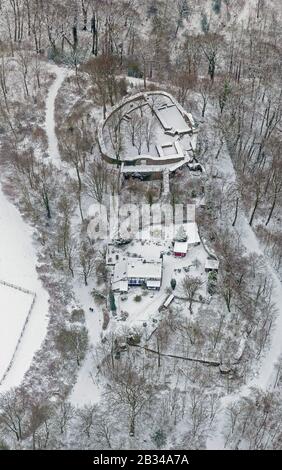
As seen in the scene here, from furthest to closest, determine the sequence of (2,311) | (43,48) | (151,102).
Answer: (43,48) → (151,102) → (2,311)

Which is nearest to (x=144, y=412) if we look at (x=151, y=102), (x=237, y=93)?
(x=151, y=102)

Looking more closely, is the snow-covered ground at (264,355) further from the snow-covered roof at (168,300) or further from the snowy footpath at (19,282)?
the snowy footpath at (19,282)

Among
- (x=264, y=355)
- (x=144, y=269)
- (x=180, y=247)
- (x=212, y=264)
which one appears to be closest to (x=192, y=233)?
(x=180, y=247)

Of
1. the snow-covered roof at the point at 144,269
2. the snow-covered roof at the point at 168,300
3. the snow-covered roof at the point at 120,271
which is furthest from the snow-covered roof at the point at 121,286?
the snow-covered roof at the point at 168,300

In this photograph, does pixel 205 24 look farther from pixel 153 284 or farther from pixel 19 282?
pixel 19 282

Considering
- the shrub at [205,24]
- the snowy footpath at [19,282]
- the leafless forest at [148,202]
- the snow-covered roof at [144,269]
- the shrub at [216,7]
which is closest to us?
the leafless forest at [148,202]

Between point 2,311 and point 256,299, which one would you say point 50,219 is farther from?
point 256,299
